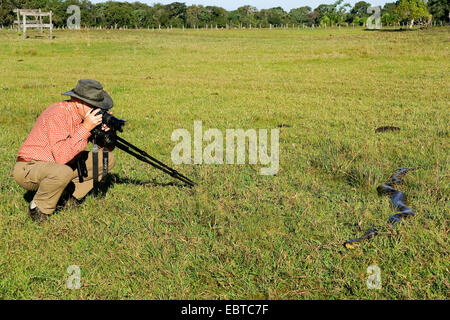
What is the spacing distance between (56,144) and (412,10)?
101207 millimetres

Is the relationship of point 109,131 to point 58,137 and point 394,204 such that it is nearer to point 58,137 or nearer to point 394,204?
point 58,137

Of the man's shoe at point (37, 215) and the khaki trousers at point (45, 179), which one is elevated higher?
the khaki trousers at point (45, 179)

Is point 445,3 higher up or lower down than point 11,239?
higher up

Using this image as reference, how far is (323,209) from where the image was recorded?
16.6 feet

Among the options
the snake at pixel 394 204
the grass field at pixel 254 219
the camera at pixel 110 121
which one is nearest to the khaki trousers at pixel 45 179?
the grass field at pixel 254 219

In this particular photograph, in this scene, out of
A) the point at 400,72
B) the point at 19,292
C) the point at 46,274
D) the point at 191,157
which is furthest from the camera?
the point at 400,72

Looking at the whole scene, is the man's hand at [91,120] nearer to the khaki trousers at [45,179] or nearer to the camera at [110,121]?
the camera at [110,121]

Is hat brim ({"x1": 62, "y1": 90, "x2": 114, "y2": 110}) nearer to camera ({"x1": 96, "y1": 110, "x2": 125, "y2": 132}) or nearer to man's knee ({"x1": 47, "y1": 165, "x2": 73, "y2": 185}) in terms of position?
camera ({"x1": 96, "y1": 110, "x2": 125, "y2": 132})

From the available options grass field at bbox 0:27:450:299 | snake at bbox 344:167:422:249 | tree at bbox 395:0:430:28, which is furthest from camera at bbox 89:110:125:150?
tree at bbox 395:0:430:28

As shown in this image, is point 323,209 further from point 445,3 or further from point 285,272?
point 445,3

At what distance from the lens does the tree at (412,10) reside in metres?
88.1

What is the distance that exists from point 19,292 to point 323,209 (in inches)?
137

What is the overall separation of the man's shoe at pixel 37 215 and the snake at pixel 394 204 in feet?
11.5
